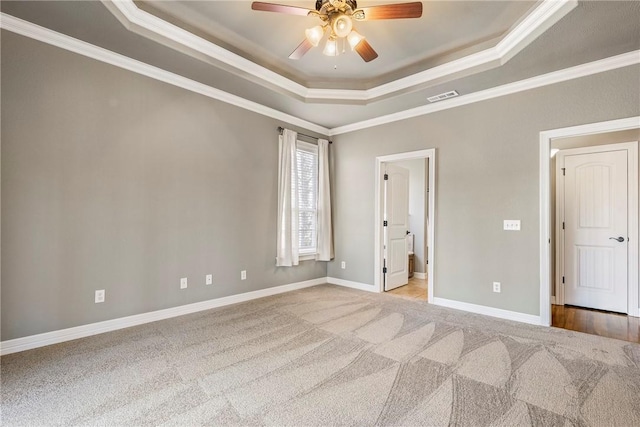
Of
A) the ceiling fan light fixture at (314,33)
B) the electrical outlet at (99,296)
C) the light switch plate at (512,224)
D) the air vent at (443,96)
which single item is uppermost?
the air vent at (443,96)

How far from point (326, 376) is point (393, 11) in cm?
278

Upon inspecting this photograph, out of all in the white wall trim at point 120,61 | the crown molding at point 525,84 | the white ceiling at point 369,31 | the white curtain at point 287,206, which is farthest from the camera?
the white curtain at point 287,206

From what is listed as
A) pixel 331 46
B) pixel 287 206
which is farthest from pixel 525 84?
pixel 287 206

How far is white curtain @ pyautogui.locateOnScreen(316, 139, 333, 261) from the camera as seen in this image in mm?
5152

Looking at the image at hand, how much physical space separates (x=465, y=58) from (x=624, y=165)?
2.69m

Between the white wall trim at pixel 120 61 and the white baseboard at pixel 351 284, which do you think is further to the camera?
the white baseboard at pixel 351 284

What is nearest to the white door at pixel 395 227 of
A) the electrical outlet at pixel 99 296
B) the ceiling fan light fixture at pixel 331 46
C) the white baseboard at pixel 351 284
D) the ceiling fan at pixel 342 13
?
the white baseboard at pixel 351 284

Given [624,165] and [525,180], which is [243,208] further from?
[624,165]

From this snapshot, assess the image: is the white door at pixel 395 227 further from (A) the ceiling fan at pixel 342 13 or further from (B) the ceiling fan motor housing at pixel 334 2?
(B) the ceiling fan motor housing at pixel 334 2

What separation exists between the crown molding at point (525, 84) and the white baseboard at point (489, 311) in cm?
265

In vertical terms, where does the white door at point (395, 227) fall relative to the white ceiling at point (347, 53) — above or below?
below

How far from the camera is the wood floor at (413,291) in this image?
457 centimetres

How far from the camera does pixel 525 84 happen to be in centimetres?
344

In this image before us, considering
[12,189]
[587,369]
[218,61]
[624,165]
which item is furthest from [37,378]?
[624,165]
